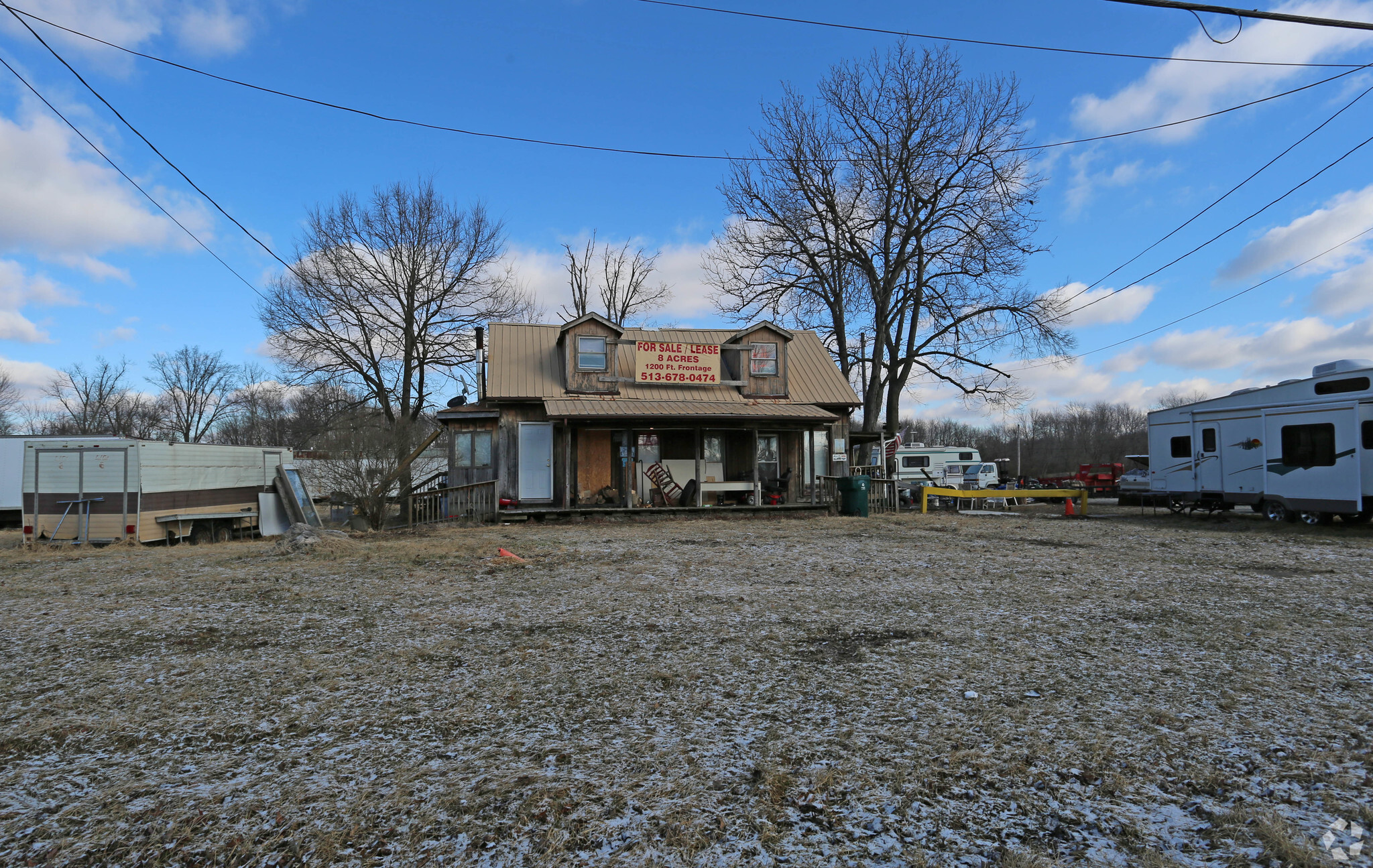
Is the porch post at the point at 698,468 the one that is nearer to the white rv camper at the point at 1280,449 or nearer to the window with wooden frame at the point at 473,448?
the window with wooden frame at the point at 473,448

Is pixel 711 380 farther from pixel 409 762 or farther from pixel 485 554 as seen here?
pixel 409 762

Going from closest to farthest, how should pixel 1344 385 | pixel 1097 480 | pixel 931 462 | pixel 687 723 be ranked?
pixel 687 723, pixel 1344 385, pixel 931 462, pixel 1097 480

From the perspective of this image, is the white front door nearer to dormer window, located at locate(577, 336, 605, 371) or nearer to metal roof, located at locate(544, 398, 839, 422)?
metal roof, located at locate(544, 398, 839, 422)

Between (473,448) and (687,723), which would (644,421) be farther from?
(687,723)

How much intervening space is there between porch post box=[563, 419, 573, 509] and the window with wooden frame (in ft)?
7.36

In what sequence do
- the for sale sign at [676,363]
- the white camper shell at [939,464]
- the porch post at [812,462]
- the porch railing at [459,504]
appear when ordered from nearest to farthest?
the porch railing at [459,504] < the porch post at [812,462] < the for sale sign at [676,363] < the white camper shell at [939,464]

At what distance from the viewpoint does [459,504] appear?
17.1 metres

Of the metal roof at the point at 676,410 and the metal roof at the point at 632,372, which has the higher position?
the metal roof at the point at 632,372

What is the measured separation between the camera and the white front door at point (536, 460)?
1759 cm

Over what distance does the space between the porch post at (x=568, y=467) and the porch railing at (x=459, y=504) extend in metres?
1.67

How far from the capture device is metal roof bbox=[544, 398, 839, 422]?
16.3 meters

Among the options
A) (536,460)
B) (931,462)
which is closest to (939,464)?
(931,462)

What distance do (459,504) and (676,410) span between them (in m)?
5.81

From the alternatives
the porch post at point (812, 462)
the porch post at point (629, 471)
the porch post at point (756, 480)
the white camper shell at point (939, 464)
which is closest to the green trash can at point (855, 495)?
the porch post at point (812, 462)
